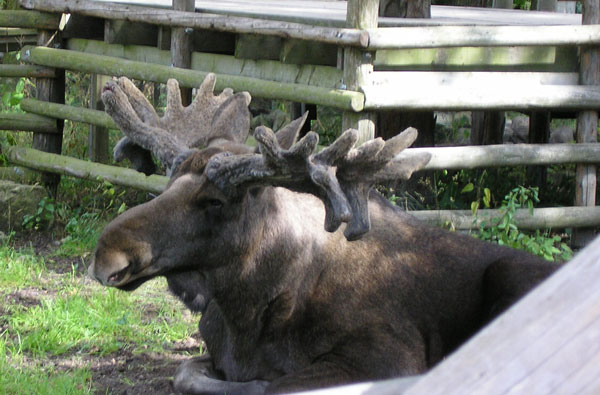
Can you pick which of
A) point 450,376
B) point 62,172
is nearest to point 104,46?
point 62,172

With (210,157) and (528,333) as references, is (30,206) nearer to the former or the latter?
(210,157)

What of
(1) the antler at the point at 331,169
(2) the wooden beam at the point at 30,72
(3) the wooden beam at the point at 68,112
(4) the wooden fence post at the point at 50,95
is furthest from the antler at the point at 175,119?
(2) the wooden beam at the point at 30,72

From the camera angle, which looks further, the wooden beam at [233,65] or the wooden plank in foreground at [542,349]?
the wooden beam at [233,65]

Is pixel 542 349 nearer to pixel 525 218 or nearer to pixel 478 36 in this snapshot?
pixel 478 36

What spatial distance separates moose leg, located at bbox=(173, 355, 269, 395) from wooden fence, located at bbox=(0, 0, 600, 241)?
8.41 feet

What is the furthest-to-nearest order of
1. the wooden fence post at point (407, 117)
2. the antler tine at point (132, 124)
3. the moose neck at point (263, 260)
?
1. the wooden fence post at point (407, 117)
2. the antler tine at point (132, 124)
3. the moose neck at point (263, 260)

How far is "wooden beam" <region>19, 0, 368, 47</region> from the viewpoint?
696 centimetres

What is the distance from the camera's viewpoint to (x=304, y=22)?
28.0 feet

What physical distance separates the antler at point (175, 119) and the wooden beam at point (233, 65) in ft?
6.06

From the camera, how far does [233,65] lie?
8.62 meters

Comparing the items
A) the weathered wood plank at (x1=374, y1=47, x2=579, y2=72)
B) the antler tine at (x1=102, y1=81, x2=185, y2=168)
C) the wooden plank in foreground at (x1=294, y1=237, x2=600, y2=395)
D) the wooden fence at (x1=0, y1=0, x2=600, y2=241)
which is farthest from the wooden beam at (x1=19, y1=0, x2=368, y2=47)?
the wooden plank in foreground at (x1=294, y1=237, x2=600, y2=395)

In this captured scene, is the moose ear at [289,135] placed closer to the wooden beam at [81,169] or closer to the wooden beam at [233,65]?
the wooden beam at [233,65]

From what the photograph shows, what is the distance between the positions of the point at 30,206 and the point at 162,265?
502cm

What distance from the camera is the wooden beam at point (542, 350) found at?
1.20 metres
